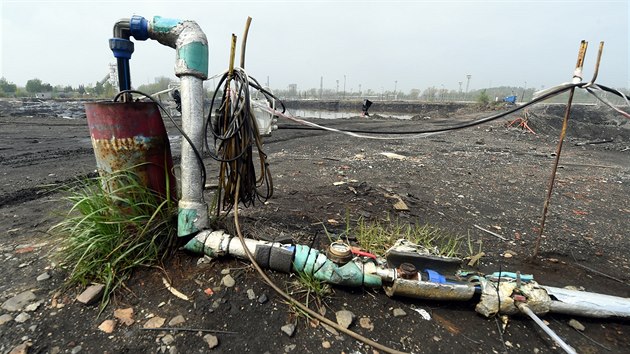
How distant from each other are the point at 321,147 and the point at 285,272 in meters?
6.40

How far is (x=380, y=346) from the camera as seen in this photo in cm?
164

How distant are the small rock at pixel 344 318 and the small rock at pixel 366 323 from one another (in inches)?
2.4

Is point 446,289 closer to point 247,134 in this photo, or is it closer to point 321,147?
point 247,134

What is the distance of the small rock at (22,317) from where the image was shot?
5.73 feet

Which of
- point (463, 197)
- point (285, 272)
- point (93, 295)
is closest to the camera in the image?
point (93, 295)

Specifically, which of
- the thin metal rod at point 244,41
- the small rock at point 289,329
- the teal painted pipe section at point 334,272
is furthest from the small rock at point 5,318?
the thin metal rod at point 244,41

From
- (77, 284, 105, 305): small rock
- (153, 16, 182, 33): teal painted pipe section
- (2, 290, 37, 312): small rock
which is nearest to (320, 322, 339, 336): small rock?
(77, 284, 105, 305): small rock

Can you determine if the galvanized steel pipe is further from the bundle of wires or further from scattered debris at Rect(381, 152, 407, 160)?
scattered debris at Rect(381, 152, 407, 160)

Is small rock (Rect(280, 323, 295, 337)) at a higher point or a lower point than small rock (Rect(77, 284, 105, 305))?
lower

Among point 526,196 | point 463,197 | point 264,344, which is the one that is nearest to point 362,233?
point 264,344

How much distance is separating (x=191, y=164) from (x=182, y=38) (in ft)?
2.85

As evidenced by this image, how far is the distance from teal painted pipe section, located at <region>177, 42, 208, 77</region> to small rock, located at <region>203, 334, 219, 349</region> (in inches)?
66.7

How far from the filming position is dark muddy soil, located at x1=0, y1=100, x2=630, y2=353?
173 cm

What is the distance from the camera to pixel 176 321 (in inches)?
70.2
